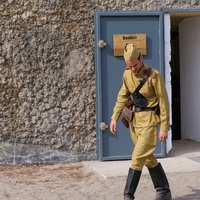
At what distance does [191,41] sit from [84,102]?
9.47 feet

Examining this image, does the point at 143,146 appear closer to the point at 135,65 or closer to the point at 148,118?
the point at 148,118

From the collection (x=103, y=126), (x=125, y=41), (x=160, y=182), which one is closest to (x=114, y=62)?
(x=125, y=41)

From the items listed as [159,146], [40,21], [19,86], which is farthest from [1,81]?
[159,146]

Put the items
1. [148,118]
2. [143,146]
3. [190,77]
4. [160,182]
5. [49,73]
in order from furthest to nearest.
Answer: [190,77] → [49,73] → [160,182] → [148,118] → [143,146]

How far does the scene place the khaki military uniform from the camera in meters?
5.76

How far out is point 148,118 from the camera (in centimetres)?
584

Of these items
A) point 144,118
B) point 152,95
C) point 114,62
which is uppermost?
point 114,62

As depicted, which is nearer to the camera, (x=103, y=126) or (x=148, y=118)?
(x=148, y=118)

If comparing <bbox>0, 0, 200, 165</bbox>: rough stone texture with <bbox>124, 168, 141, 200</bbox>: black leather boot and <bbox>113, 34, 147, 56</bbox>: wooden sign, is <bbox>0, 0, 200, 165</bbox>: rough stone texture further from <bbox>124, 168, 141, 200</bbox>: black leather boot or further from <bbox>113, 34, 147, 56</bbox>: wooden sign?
<bbox>124, 168, 141, 200</bbox>: black leather boot

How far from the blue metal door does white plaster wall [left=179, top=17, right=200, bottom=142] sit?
169 centimetres

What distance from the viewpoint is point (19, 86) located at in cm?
805

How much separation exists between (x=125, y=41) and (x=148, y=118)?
257 cm

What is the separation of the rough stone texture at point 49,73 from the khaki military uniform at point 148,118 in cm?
228

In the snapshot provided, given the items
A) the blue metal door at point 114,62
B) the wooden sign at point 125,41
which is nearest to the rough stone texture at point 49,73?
the blue metal door at point 114,62
